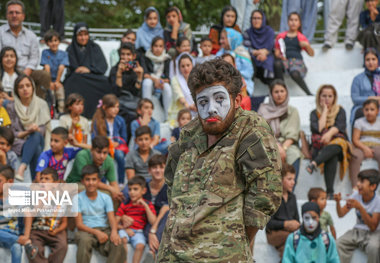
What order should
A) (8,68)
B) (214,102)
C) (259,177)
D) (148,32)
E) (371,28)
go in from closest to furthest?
(259,177) → (214,102) → (8,68) → (148,32) → (371,28)

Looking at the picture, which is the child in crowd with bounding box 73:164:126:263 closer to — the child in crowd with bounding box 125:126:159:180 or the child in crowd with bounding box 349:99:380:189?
the child in crowd with bounding box 125:126:159:180

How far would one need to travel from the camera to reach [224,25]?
37.0ft

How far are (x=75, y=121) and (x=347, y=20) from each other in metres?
5.26

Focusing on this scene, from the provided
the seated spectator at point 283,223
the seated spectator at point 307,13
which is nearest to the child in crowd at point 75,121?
the seated spectator at point 283,223

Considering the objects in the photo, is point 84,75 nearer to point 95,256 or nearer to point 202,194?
point 95,256

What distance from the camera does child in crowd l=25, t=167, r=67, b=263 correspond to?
746cm

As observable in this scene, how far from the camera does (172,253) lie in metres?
4.10

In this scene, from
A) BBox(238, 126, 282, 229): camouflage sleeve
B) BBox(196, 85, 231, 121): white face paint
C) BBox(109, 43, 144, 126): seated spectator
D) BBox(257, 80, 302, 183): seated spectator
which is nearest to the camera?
BBox(238, 126, 282, 229): camouflage sleeve

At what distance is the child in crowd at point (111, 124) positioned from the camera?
30.2 ft

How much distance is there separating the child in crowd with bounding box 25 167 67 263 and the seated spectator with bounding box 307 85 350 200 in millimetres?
2816

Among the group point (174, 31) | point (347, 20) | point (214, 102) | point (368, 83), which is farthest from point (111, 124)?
point (214, 102)

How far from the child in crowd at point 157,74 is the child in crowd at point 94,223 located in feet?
8.76

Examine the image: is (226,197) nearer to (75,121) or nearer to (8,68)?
(75,121)

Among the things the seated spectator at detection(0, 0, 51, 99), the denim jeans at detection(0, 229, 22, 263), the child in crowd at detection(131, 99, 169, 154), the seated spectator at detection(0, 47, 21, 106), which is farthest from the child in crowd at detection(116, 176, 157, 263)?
the seated spectator at detection(0, 0, 51, 99)
